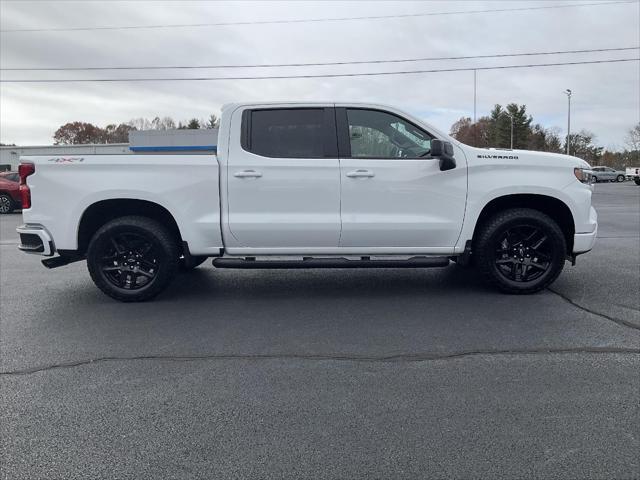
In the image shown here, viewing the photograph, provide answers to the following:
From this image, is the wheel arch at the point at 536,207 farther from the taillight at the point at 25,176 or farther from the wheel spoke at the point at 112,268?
the taillight at the point at 25,176

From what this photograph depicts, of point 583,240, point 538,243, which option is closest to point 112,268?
point 538,243

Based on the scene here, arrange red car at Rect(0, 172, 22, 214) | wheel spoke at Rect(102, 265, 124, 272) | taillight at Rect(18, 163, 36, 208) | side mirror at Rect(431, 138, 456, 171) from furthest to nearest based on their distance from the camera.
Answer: red car at Rect(0, 172, 22, 214) < wheel spoke at Rect(102, 265, 124, 272) < taillight at Rect(18, 163, 36, 208) < side mirror at Rect(431, 138, 456, 171)

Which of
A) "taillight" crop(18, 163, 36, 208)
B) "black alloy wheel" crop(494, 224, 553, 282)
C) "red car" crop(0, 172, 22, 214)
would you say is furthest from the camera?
"red car" crop(0, 172, 22, 214)

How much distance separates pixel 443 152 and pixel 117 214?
141 inches

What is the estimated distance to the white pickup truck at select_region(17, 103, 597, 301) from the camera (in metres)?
5.45

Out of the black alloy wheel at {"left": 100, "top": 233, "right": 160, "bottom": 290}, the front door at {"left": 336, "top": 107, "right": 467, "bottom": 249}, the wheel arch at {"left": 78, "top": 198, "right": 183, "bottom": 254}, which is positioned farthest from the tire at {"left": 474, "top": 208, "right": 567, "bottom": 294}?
the black alloy wheel at {"left": 100, "top": 233, "right": 160, "bottom": 290}

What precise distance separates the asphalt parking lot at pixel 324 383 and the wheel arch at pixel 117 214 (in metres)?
0.76

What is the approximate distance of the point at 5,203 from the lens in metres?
19.2

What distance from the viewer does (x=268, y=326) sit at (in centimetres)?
488

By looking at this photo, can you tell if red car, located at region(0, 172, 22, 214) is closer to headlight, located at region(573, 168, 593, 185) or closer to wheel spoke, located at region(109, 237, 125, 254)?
wheel spoke, located at region(109, 237, 125, 254)

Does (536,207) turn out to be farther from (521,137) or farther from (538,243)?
(521,137)

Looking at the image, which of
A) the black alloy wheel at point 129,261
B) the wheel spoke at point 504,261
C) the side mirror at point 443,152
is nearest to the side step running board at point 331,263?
the wheel spoke at point 504,261

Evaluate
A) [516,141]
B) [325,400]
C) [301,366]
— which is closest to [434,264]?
[301,366]

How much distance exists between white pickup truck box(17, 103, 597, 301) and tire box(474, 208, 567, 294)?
0.05 ft
